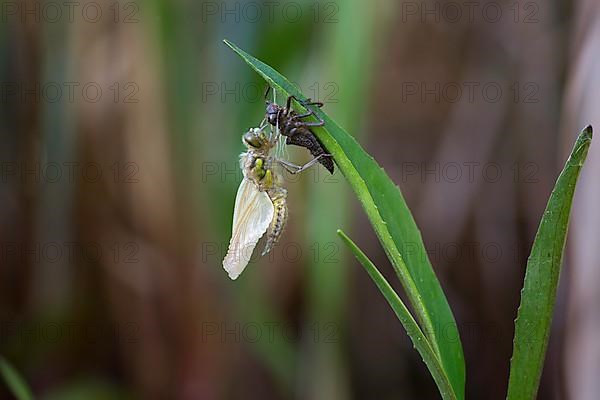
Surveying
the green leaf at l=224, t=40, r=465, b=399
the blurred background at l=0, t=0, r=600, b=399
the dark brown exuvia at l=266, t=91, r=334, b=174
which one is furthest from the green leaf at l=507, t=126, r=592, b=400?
the blurred background at l=0, t=0, r=600, b=399

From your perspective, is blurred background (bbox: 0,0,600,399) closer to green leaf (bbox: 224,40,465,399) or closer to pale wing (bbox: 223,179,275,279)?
pale wing (bbox: 223,179,275,279)

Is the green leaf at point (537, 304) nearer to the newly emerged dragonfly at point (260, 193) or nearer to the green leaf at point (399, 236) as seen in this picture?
the green leaf at point (399, 236)

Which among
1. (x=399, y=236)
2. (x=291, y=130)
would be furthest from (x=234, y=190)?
(x=399, y=236)

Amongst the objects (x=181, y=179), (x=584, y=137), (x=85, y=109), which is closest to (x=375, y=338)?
(x=181, y=179)

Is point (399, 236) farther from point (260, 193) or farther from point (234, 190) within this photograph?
point (234, 190)

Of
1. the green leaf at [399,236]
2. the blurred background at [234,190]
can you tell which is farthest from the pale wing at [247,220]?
the blurred background at [234,190]
